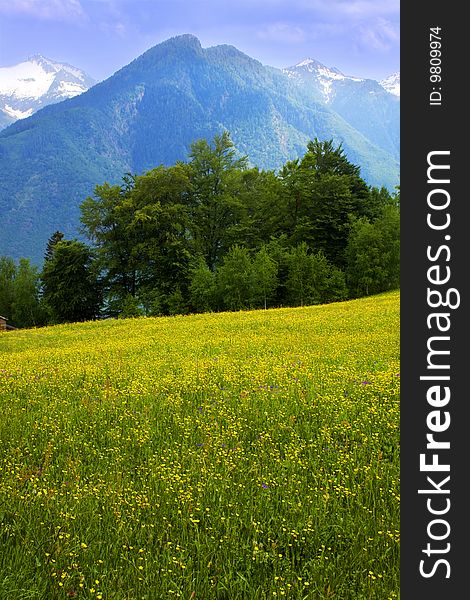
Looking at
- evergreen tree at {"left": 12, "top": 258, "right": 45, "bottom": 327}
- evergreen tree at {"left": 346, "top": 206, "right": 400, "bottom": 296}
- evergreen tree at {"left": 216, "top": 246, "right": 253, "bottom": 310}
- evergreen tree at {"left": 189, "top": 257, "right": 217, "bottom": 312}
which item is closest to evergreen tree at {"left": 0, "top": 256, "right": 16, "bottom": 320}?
evergreen tree at {"left": 12, "top": 258, "right": 45, "bottom": 327}

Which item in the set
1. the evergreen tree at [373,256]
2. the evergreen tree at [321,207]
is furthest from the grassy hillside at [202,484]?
the evergreen tree at [321,207]

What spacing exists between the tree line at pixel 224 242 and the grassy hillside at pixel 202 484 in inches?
1459

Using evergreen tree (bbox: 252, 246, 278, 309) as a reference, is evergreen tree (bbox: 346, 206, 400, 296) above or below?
above

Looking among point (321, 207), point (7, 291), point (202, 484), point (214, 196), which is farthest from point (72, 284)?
point (202, 484)

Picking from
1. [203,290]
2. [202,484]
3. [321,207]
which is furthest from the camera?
[321,207]

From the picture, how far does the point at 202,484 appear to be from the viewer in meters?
5.13

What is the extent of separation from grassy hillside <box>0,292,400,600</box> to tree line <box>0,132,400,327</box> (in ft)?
122

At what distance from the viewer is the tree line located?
47906 mm

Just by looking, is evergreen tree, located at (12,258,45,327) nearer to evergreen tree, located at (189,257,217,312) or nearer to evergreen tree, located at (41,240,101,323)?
evergreen tree, located at (41,240,101,323)

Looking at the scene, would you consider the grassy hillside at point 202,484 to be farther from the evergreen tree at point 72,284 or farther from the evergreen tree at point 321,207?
the evergreen tree at point 72,284

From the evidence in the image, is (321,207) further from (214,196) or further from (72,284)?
(72,284)

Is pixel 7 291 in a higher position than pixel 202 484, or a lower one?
higher

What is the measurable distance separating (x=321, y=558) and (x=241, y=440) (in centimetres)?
274

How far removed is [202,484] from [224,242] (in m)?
53.5
